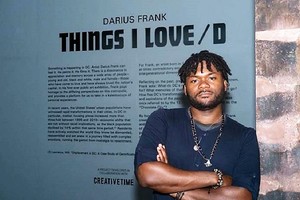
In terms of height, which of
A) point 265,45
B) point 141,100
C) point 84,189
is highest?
point 265,45

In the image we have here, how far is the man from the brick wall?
2.59ft

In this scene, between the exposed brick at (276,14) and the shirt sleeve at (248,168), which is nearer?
the shirt sleeve at (248,168)

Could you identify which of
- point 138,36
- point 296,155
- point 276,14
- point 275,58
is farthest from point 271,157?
point 138,36

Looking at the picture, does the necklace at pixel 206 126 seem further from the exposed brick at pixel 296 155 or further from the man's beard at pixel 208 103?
the exposed brick at pixel 296 155

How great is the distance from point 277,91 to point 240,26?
649 millimetres

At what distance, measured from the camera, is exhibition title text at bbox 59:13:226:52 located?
3.65 meters

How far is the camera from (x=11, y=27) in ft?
14.5

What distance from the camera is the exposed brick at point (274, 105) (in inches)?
123

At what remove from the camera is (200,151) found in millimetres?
2340

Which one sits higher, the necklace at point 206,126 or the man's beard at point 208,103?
the man's beard at point 208,103

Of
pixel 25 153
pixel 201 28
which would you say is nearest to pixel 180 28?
pixel 201 28

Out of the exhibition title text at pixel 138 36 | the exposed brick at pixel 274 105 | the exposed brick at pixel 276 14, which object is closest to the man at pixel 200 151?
the exposed brick at pixel 274 105

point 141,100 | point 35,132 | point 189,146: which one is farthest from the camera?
point 35,132

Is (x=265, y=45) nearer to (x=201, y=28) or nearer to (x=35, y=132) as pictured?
(x=201, y=28)
